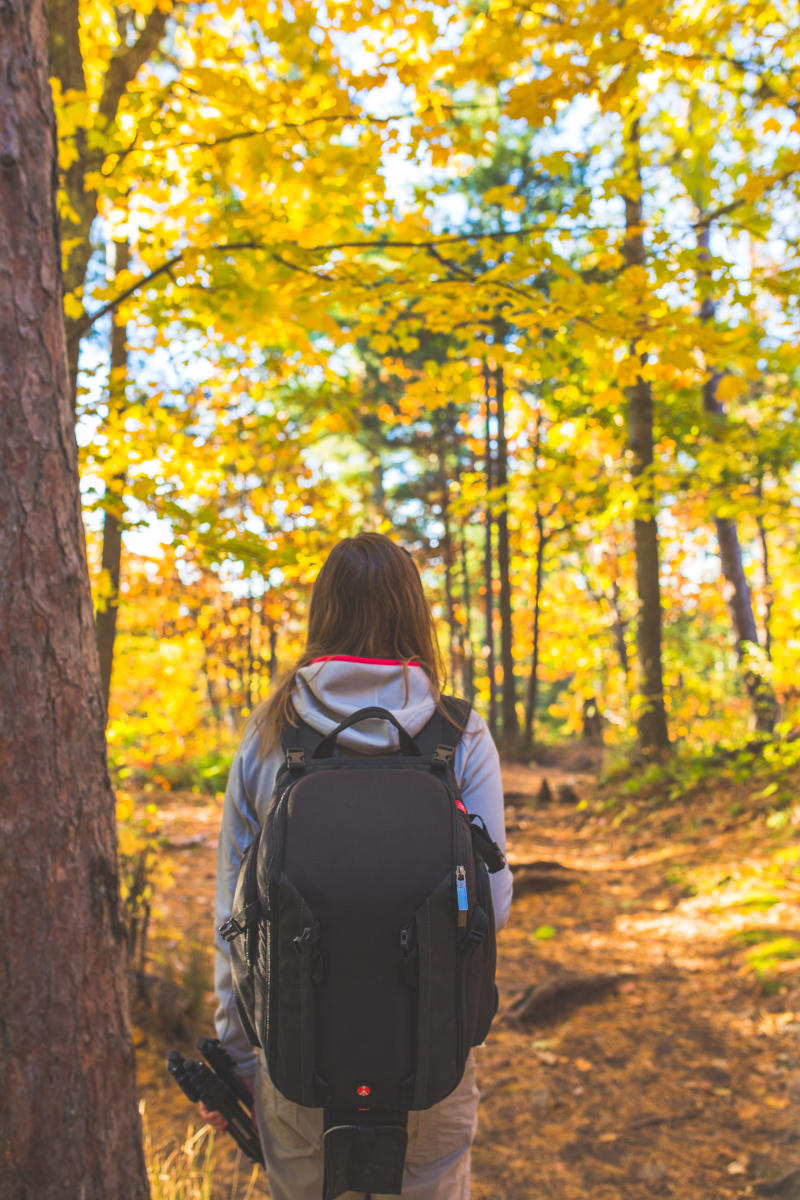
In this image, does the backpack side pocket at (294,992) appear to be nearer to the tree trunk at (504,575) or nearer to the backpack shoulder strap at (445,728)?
the backpack shoulder strap at (445,728)

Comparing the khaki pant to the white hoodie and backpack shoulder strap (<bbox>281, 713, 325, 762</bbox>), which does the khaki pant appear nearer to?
the white hoodie

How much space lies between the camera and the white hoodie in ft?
4.84

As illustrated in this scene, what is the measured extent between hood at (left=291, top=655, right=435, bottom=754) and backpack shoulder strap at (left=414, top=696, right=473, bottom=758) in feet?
0.07

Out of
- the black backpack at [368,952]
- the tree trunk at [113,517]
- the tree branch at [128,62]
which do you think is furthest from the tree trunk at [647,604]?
the black backpack at [368,952]

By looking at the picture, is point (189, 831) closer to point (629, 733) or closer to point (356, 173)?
point (629, 733)

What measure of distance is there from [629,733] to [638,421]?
390 centimetres

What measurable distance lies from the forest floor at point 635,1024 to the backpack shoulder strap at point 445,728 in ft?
6.57

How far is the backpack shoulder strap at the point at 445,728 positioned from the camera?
1470 mm

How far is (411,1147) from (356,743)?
2.47 feet

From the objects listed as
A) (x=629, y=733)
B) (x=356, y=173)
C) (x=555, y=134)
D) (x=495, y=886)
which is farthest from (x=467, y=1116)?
(x=555, y=134)

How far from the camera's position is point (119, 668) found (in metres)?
6.84

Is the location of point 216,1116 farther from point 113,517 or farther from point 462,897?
point 113,517

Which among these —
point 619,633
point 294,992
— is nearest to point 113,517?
point 294,992

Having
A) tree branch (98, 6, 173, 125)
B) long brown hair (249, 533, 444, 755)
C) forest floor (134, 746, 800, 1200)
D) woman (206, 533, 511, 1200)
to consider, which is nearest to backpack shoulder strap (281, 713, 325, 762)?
woman (206, 533, 511, 1200)
